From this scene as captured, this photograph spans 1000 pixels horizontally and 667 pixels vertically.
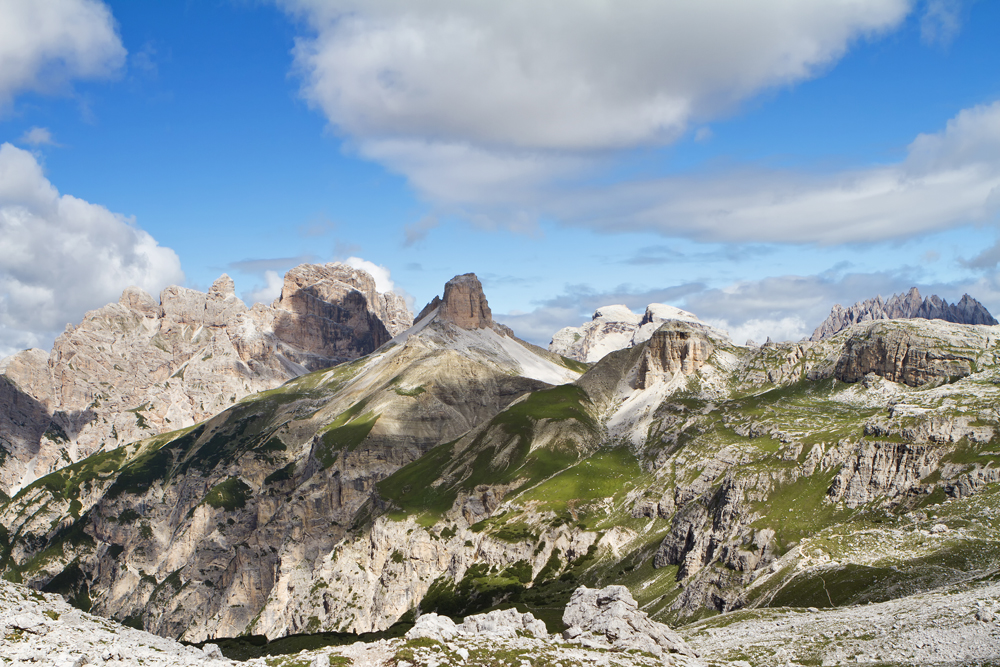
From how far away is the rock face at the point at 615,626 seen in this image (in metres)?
86.5

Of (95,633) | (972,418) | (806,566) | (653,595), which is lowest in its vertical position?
(653,595)

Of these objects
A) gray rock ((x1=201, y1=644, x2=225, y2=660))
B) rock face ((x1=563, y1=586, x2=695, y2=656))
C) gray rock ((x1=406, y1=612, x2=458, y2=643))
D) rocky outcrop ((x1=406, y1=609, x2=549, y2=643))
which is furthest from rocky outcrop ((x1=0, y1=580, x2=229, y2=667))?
rock face ((x1=563, y1=586, x2=695, y2=656))

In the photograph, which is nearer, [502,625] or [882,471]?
[502,625]

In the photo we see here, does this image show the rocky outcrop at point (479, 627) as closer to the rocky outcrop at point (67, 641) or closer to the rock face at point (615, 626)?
the rock face at point (615, 626)

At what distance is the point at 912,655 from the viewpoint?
84.1 m

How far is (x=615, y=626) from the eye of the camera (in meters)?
89.6

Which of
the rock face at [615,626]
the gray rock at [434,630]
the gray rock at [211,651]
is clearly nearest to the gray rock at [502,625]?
the gray rock at [434,630]

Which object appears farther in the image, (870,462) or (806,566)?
(870,462)

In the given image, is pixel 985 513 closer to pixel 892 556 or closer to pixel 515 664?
pixel 892 556

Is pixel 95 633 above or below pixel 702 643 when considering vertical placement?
above

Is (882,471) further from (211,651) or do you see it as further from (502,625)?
(211,651)

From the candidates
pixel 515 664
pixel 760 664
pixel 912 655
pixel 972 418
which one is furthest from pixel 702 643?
pixel 972 418

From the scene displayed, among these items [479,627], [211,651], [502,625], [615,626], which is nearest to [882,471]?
[615,626]

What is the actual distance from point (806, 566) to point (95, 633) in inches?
4682
